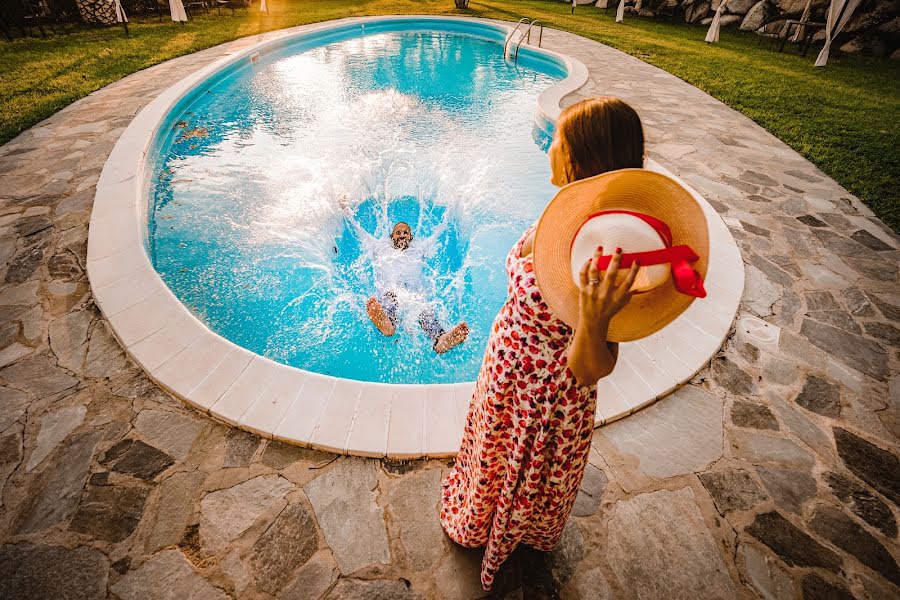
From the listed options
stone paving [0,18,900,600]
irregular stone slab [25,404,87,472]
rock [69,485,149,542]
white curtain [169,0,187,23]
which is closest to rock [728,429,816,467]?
stone paving [0,18,900,600]

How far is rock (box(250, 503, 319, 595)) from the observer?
195cm

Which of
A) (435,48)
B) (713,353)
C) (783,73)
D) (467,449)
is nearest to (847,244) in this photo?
(713,353)

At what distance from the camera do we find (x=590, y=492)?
2.35 meters

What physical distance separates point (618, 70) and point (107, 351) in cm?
1224

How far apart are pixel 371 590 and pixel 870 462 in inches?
128

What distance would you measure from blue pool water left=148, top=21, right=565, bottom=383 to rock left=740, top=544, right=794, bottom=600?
2.53m

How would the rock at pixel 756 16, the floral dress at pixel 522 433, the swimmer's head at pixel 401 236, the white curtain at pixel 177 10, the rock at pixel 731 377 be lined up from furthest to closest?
the rock at pixel 756 16 < the white curtain at pixel 177 10 < the swimmer's head at pixel 401 236 < the rock at pixel 731 377 < the floral dress at pixel 522 433

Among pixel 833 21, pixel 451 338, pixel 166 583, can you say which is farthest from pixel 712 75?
pixel 166 583

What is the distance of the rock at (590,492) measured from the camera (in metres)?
2.27

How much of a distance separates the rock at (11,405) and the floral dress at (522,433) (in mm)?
2926

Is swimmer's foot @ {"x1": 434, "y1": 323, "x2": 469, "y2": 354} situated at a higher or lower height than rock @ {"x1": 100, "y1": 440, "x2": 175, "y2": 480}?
lower

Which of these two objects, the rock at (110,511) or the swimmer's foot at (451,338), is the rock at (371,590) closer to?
the rock at (110,511)

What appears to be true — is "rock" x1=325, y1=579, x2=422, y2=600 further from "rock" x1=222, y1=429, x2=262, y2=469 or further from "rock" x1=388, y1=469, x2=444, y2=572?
"rock" x1=222, y1=429, x2=262, y2=469

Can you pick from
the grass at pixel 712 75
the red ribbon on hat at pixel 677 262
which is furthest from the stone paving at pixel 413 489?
the grass at pixel 712 75
